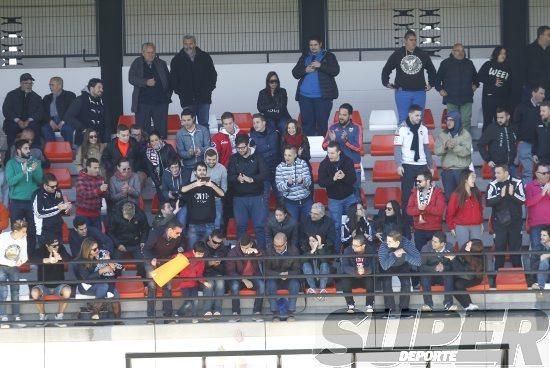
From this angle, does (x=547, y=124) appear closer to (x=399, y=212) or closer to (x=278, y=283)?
(x=399, y=212)

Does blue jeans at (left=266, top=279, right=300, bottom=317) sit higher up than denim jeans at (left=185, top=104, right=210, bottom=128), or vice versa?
denim jeans at (left=185, top=104, right=210, bottom=128)

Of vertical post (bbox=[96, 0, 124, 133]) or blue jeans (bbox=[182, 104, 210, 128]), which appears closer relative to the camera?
blue jeans (bbox=[182, 104, 210, 128])

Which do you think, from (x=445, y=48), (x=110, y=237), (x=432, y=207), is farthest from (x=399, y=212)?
(x=445, y=48)

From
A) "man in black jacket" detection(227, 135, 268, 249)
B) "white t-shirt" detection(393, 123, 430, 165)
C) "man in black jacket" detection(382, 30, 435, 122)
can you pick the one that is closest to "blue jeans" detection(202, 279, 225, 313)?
"man in black jacket" detection(227, 135, 268, 249)

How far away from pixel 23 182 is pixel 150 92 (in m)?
2.28

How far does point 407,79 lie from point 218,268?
14.0ft

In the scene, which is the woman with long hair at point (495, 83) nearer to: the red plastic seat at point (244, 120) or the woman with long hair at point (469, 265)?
the red plastic seat at point (244, 120)

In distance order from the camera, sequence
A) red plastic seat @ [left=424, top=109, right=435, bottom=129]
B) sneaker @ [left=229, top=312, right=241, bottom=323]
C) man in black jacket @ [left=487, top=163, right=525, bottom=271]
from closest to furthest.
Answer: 1. sneaker @ [left=229, top=312, right=241, bottom=323]
2. man in black jacket @ [left=487, top=163, right=525, bottom=271]
3. red plastic seat @ [left=424, top=109, right=435, bottom=129]

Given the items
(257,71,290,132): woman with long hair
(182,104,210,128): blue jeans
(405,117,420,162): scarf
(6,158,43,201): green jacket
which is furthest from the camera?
(182,104,210,128): blue jeans

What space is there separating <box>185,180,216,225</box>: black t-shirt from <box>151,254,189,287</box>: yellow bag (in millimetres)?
1400

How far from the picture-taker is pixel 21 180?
2056cm

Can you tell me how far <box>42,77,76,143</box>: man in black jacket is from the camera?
73.1ft

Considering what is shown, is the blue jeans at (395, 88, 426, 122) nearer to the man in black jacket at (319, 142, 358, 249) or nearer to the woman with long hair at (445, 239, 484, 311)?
the man in black jacket at (319, 142, 358, 249)

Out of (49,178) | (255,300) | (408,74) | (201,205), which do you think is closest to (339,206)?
(201,205)
